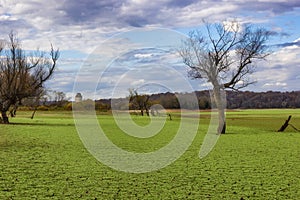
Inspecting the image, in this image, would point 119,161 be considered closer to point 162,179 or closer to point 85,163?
point 85,163

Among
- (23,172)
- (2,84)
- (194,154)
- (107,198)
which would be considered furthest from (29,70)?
(107,198)

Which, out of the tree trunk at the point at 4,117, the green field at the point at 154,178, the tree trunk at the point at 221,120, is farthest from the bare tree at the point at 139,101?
the green field at the point at 154,178

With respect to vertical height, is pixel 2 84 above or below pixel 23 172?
above

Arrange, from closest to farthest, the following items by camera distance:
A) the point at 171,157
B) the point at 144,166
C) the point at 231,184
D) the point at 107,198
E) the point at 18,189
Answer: the point at 107,198 < the point at 18,189 < the point at 231,184 < the point at 144,166 < the point at 171,157

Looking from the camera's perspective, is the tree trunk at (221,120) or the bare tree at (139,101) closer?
the tree trunk at (221,120)

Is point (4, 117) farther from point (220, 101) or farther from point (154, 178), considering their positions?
point (154, 178)

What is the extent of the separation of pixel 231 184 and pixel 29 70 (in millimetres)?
40330

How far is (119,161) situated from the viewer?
14.3 meters

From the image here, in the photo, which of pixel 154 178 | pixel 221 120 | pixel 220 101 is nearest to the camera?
pixel 154 178

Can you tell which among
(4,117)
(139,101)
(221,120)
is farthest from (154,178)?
(139,101)

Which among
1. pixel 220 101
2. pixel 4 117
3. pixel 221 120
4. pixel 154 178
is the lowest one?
pixel 154 178

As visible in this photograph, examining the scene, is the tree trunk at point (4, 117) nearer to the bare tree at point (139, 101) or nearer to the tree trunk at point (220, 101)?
the tree trunk at point (220, 101)

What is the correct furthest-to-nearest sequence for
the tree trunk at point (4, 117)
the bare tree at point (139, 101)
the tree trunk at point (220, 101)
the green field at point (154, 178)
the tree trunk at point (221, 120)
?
1. the bare tree at point (139, 101)
2. the tree trunk at point (4, 117)
3. the tree trunk at point (221, 120)
4. the tree trunk at point (220, 101)
5. the green field at point (154, 178)

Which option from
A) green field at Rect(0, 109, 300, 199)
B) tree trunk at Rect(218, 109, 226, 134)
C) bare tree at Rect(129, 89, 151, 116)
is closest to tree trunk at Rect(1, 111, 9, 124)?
tree trunk at Rect(218, 109, 226, 134)
